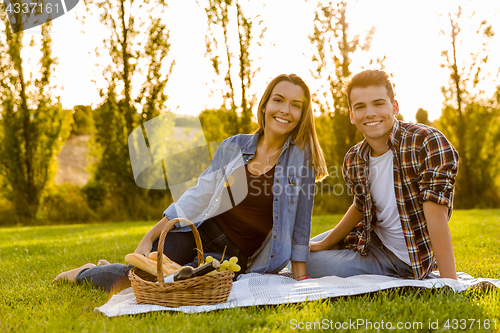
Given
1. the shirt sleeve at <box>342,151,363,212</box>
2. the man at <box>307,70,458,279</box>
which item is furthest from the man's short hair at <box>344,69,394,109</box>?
the shirt sleeve at <box>342,151,363,212</box>

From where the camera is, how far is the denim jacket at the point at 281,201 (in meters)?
3.06

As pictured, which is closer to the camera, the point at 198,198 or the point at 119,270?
the point at 119,270

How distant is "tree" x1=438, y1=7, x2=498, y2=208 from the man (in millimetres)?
10985

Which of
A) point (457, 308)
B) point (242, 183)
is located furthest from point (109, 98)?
point (457, 308)

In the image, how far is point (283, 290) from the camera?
257 cm

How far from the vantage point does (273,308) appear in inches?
91.0

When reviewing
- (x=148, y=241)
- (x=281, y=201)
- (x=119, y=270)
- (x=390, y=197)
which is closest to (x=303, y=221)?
(x=281, y=201)

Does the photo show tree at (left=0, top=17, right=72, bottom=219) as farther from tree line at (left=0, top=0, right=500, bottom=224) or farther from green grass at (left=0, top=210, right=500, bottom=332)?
green grass at (left=0, top=210, right=500, bottom=332)

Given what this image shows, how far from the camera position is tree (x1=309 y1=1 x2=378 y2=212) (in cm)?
1075

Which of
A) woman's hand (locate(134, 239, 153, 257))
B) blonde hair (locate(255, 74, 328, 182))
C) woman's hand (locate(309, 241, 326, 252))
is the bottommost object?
woman's hand (locate(309, 241, 326, 252))

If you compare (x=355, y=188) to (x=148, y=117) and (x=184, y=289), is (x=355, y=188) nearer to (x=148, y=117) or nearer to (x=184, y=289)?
(x=184, y=289)

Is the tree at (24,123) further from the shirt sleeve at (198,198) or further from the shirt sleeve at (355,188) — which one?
the shirt sleeve at (355,188)

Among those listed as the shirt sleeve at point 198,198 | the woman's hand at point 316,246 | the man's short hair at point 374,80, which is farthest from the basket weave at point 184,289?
the man's short hair at point 374,80

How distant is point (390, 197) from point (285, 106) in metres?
1.09
